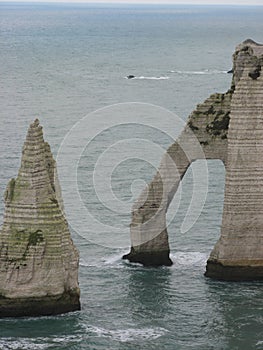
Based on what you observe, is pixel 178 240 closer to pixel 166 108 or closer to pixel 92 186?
pixel 92 186

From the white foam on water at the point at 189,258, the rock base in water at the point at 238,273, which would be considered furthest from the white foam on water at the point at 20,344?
the white foam on water at the point at 189,258

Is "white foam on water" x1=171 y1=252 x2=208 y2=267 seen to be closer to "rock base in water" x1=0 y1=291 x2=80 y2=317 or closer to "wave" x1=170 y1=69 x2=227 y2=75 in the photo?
"rock base in water" x1=0 y1=291 x2=80 y2=317

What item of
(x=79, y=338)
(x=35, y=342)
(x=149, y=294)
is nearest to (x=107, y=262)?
(x=149, y=294)

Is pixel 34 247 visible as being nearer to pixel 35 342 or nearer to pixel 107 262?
pixel 35 342

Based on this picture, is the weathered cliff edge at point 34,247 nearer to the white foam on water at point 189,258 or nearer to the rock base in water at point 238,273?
the rock base in water at point 238,273

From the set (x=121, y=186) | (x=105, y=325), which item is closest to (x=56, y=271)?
(x=105, y=325)
